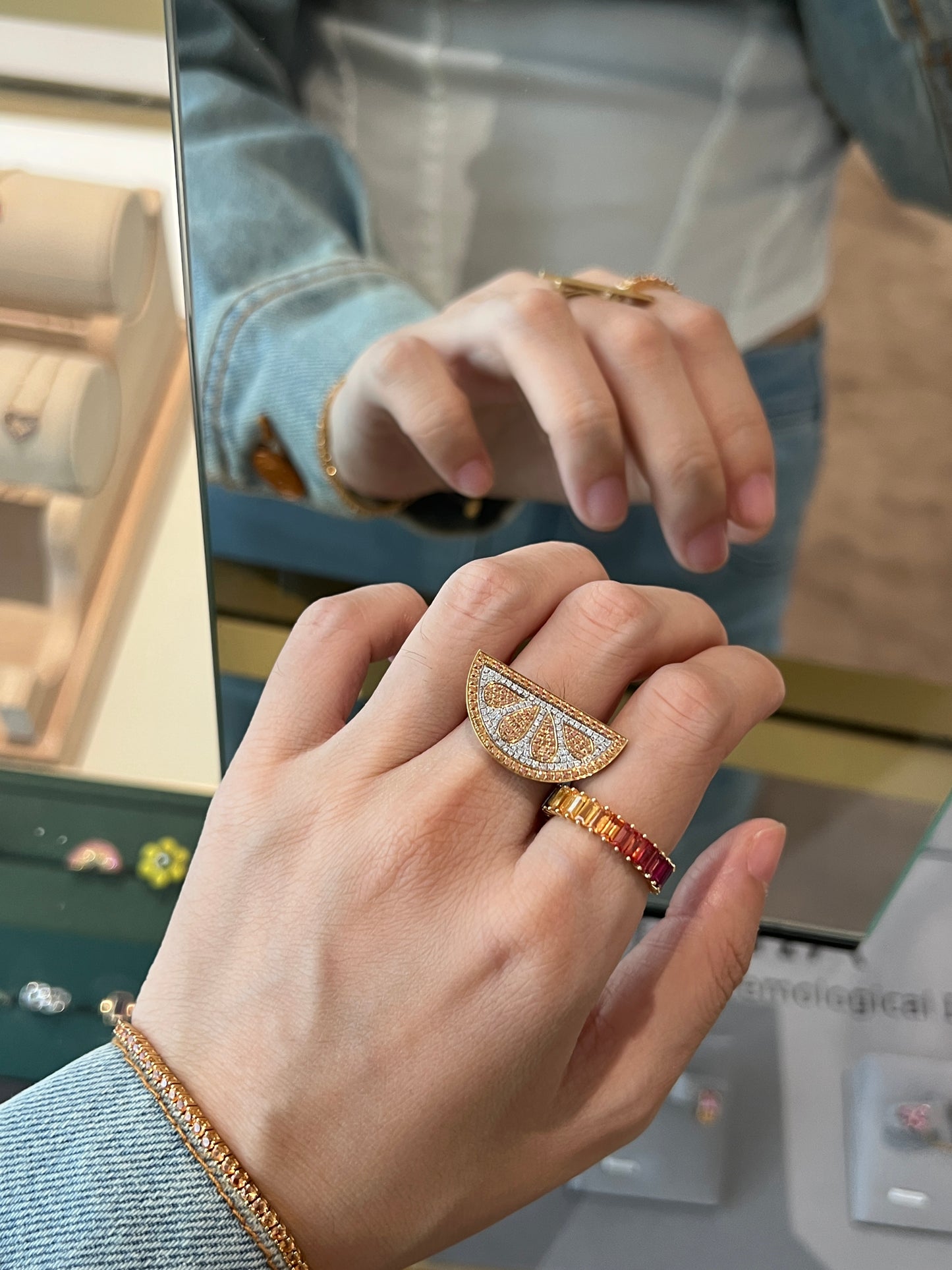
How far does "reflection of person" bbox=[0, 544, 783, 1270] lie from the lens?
427mm

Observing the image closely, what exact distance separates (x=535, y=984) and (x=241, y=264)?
1.36ft

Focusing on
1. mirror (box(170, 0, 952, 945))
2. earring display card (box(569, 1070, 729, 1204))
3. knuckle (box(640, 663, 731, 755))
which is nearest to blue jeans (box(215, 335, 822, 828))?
mirror (box(170, 0, 952, 945))

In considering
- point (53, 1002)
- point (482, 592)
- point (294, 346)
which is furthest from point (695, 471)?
point (53, 1002)

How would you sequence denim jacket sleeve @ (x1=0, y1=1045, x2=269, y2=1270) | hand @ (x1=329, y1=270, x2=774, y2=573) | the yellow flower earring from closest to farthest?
1. denim jacket sleeve @ (x1=0, y1=1045, x2=269, y2=1270)
2. hand @ (x1=329, y1=270, x2=774, y2=573)
3. the yellow flower earring

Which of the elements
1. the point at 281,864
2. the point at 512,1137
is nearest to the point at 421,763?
the point at 281,864

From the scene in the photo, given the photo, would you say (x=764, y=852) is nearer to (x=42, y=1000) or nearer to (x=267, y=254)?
(x=267, y=254)

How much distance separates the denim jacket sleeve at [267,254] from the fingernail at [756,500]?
8.4 inches

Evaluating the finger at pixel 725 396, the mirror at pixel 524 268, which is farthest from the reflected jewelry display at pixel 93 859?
the finger at pixel 725 396

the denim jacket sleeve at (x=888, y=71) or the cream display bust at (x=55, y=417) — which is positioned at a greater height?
the denim jacket sleeve at (x=888, y=71)

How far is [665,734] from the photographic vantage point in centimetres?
46

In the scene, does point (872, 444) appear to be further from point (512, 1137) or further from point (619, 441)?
point (512, 1137)

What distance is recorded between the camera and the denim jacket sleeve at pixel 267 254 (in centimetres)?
50

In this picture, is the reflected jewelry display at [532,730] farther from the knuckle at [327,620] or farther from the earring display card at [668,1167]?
the earring display card at [668,1167]

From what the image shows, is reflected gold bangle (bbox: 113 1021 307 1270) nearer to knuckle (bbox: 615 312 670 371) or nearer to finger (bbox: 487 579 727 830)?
finger (bbox: 487 579 727 830)
